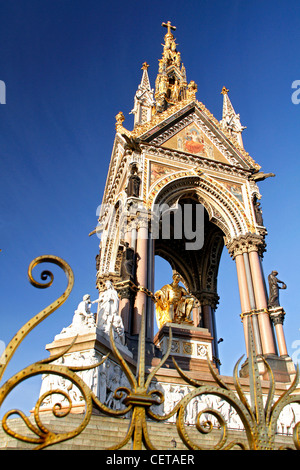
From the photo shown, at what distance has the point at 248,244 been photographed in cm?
1538

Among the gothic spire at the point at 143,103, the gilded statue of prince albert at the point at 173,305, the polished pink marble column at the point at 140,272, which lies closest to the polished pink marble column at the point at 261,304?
the gilded statue of prince albert at the point at 173,305

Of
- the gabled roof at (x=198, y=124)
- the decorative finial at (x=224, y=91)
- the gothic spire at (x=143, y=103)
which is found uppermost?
the decorative finial at (x=224, y=91)

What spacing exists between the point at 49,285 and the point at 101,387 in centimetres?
647

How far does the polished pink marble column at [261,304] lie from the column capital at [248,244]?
23 cm

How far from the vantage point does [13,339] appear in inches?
85.1

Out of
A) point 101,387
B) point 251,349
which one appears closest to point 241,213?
point 101,387

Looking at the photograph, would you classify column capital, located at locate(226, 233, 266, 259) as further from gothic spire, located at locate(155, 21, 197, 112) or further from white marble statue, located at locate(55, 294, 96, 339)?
gothic spire, located at locate(155, 21, 197, 112)

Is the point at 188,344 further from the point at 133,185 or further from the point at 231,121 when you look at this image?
the point at 231,121

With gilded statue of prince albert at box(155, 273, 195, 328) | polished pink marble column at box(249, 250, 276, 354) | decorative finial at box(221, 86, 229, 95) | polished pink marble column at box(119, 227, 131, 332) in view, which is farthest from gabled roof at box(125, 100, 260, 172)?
polished pink marble column at box(119, 227, 131, 332)

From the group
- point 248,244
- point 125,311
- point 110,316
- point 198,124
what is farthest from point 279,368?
point 198,124

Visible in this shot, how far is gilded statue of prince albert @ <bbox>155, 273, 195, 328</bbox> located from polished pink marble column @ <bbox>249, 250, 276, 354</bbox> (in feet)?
9.14

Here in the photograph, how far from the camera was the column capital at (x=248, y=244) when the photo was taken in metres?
15.3

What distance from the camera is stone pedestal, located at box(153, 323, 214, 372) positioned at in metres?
12.9

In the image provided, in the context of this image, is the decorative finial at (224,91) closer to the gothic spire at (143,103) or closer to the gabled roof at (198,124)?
the gabled roof at (198,124)
